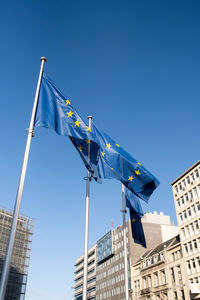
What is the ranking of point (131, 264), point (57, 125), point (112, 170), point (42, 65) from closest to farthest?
point (57, 125), point (42, 65), point (112, 170), point (131, 264)

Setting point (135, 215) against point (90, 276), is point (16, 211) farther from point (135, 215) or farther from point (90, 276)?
point (90, 276)

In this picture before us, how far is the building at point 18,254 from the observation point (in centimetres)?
10050

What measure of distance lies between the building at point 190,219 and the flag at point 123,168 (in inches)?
1733

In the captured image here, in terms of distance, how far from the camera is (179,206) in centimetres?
6469

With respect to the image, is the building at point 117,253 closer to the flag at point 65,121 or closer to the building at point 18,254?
the building at point 18,254

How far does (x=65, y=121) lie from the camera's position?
13180 millimetres

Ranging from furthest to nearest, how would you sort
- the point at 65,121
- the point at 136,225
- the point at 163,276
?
the point at 163,276 → the point at 136,225 → the point at 65,121

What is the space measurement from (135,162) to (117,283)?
96.0 meters

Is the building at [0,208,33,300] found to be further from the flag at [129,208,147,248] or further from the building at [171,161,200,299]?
the flag at [129,208,147,248]

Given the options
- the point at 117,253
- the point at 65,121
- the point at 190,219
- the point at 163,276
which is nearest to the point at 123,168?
the point at 65,121

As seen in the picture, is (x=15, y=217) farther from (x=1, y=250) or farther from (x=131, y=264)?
(x=1, y=250)

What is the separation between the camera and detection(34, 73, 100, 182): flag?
12430 mm

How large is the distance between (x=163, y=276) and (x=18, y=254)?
61956mm

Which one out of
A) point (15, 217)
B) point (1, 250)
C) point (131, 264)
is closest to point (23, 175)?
point (15, 217)
